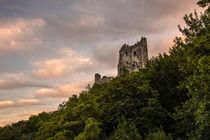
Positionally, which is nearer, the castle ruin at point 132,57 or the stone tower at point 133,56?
the castle ruin at point 132,57

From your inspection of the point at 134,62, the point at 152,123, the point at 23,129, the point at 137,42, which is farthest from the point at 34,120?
the point at 152,123

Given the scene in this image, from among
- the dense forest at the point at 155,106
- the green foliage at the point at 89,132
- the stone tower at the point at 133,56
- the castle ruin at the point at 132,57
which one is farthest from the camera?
the stone tower at the point at 133,56

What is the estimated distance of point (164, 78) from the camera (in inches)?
1154

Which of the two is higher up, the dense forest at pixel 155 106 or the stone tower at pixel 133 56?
the stone tower at pixel 133 56

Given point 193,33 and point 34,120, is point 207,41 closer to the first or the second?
point 193,33

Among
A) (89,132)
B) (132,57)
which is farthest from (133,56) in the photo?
(89,132)

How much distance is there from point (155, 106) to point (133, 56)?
5109cm

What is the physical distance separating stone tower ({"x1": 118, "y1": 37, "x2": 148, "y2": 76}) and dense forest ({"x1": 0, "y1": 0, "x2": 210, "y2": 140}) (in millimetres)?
36444

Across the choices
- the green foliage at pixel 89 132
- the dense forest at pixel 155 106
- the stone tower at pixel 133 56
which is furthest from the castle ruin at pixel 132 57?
the green foliage at pixel 89 132

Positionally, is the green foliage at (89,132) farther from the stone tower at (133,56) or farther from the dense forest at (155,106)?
the stone tower at (133,56)

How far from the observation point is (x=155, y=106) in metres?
23.2

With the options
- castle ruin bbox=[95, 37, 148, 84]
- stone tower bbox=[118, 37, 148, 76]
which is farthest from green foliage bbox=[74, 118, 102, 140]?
stone tower bbox=[118, 37, 148, 76]

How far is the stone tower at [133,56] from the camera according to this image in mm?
69125

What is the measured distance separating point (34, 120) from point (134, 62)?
3720 cm
